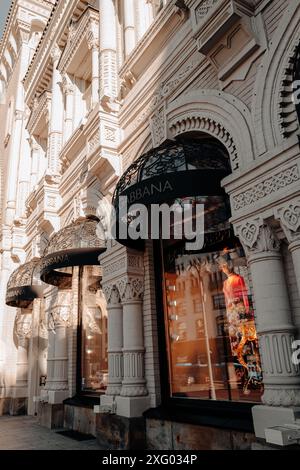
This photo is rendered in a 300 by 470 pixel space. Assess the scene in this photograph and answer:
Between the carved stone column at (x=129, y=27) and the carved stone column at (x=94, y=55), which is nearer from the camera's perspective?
the carved stone column at (x=129, y=27)

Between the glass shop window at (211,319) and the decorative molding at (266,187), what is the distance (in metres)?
1.23

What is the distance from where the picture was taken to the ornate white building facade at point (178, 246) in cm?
458

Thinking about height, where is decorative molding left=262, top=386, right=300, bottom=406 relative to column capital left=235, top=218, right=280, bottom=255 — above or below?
below

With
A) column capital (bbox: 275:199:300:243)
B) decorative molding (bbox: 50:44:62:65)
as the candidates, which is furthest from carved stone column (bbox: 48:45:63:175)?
column capital (bbox: 275:199:300:243)

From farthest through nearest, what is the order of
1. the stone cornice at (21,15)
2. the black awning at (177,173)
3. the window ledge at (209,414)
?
the stone cornice at (21,15), the black awning at (177,173), the window ledge at (209,414)

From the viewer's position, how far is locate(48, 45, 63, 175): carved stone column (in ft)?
40.8

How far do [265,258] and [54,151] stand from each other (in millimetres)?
9657

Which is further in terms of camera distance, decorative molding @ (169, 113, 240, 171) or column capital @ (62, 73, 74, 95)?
column capital @ (62, 73, 74, 95)

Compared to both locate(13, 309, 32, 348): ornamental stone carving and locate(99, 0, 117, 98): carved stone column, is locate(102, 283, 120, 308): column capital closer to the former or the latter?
locate(99, 0, 117, 98): carved stone column

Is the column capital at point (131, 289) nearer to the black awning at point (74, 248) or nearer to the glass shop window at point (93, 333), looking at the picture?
the black awning at point (74, 248)

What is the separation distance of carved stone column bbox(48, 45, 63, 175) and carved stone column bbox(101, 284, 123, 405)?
603cm

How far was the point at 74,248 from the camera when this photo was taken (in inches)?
328

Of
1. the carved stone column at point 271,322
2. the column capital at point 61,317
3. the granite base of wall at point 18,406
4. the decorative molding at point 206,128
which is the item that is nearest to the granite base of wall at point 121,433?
the carved stone column at point 271,322

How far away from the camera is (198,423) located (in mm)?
5359
